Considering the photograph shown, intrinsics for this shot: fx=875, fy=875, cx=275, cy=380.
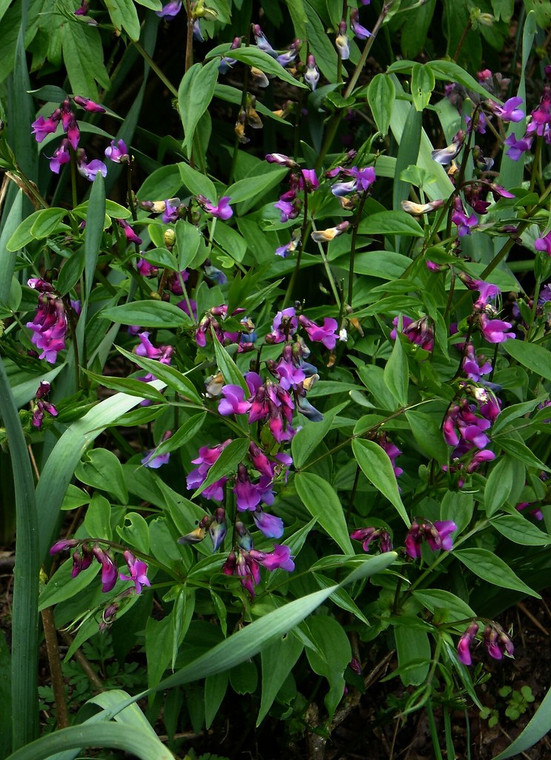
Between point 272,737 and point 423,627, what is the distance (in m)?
0.60

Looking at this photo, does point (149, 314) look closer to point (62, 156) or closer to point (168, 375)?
point (168, 375)

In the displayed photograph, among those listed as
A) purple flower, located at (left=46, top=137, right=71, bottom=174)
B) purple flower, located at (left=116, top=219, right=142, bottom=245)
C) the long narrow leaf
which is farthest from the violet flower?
the long narrow leaf

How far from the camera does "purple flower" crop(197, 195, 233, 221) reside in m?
1.40

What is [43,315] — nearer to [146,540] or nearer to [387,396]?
[146,540]

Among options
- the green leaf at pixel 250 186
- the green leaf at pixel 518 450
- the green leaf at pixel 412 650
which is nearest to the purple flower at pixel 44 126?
the green leaf at pixel 250 186

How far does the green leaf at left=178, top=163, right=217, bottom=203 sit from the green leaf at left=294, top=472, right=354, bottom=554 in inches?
20.1

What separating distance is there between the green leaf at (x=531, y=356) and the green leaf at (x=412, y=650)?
0.46 m

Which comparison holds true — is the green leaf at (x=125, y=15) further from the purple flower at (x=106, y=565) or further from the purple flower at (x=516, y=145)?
the purple flower at (x=106, y=565)

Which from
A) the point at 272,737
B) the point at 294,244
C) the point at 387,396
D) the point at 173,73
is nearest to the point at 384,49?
the point at 173,73

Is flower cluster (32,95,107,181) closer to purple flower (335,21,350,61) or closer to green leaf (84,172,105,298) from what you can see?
green leaf (84,172,105,298)

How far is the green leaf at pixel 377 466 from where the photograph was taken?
45.7 inches

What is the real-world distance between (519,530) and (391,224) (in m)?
0.54

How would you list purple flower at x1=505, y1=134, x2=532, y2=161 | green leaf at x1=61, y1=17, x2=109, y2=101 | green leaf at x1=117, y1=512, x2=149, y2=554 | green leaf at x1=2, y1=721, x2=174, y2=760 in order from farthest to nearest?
green leaf at x1=61, y1=17, x2=109, y2=101
purple flower at x1=505, y1=134, x2=532, y2=161
green leaf at x1=117, y1=512, x2=149, y2=554
green leaf at x1=2, y1=721, x2=174, y2=760

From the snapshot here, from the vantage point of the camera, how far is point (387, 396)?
4.35 ft
